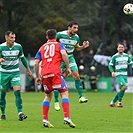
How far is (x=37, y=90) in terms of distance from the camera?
40.7m

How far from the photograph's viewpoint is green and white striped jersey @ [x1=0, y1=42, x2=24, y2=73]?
16.1m

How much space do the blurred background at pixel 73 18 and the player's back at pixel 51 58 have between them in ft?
84.5

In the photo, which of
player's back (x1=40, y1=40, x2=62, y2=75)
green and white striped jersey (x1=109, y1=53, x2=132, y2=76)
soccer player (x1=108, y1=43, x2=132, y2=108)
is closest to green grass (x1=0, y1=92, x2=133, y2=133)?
player's back (x1=40, y1=40, x2=62, y2=75)

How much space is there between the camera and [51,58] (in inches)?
557

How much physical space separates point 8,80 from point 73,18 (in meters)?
36.7

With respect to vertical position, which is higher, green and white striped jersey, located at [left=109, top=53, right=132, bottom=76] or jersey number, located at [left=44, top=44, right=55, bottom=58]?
jersey number, located at [left=44, top=44, right=55, bottom=58]

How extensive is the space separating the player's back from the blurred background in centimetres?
2576

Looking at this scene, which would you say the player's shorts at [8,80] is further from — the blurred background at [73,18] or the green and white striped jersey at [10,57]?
the blurred background at [73,18]

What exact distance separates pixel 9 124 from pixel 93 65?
27308 millimetres

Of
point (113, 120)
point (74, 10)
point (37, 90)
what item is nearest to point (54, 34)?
point (113, 120)

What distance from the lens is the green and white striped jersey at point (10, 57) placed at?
16.1 m

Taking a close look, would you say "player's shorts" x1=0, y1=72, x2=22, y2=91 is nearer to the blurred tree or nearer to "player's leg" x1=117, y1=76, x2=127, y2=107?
"player's leg" x1=117, y1=76, x2=127, y2=107

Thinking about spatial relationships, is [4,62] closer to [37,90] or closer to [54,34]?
[54,34]

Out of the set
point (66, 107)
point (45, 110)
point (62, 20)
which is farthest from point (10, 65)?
point (62, 20)
